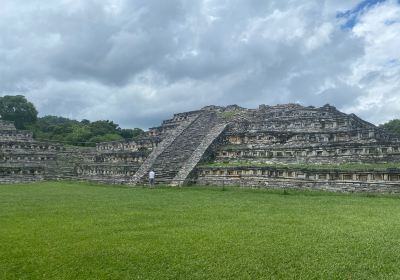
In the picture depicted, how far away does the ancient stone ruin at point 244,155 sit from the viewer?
1680cm

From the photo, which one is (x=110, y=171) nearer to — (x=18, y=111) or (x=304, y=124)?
(x=304, y=124)

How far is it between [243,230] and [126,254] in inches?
104

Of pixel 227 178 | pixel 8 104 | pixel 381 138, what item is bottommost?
pixel 227 178

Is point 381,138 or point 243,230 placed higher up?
point 381,138

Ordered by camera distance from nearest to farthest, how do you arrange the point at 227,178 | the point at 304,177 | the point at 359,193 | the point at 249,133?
the point at 359,193
the point at 304,177
the point at 227,178
the point at 249,133

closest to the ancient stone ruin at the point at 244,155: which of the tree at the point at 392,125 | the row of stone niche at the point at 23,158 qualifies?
the row of stone niche at the point at 23,158

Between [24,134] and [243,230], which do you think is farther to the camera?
[24,134]

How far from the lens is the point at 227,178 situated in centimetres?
1980

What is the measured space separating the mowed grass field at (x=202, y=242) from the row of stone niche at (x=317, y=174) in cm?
332

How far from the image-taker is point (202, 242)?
24.2ft

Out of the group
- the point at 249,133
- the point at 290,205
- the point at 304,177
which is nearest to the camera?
the point at 290,205

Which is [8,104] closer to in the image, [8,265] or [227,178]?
[227,178]

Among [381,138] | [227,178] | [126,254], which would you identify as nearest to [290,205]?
[126,254]

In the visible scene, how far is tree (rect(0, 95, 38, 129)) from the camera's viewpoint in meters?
51.9
